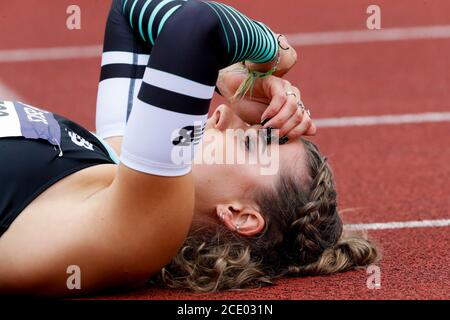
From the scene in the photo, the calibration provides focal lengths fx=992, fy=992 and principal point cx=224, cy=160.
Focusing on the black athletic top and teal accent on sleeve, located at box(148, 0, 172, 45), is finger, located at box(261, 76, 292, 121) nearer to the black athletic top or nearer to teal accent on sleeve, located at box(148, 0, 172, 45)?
teal accent on sleeve, located at box(148, 0, 172, 45)

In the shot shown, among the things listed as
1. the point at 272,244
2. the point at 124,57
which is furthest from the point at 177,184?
the point at 124,57

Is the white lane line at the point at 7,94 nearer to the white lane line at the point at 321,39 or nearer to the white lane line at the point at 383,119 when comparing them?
the white lane line at the point at 321,39

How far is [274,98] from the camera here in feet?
11.1

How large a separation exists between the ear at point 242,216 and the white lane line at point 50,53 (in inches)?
242

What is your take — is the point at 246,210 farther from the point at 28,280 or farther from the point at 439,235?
the point at 439,235

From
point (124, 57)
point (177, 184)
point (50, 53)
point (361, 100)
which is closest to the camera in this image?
point (177, 184)

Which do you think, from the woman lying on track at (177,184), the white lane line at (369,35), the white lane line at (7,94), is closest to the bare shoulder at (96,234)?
the woman lying on track at (177,184)

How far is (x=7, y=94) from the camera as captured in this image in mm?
7883

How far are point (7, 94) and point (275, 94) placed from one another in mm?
4874

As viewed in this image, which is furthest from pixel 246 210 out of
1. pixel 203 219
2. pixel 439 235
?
pixel 439 235

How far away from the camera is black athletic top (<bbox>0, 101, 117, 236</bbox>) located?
3176mm

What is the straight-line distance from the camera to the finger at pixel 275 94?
11.0 feet

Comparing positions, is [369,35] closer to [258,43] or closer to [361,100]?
[361,100]

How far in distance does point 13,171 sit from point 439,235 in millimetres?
1929
